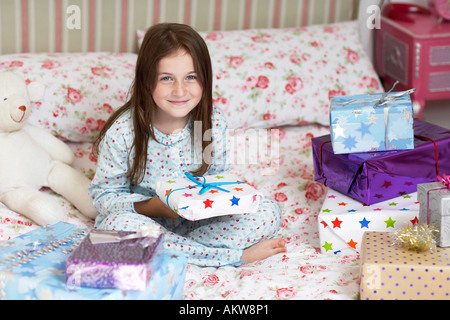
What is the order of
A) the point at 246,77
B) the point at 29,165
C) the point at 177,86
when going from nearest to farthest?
the point at 177,86, the point at 29,165, the point at 246,77

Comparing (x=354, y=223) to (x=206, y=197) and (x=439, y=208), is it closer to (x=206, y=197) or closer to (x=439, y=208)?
(x=439, y=208)

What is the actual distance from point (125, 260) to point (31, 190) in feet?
2.31

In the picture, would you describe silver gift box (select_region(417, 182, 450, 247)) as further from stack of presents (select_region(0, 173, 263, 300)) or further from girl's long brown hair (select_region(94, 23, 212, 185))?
girl's long brown hair (select_region(94, 23, 212, 185))

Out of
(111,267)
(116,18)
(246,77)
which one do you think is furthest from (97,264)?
(116,18)

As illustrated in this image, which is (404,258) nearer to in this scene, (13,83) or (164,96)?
(164,96)

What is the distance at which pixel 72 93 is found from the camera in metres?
2.16

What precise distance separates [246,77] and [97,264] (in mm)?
1227

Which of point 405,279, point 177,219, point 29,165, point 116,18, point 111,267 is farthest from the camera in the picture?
point 116,18

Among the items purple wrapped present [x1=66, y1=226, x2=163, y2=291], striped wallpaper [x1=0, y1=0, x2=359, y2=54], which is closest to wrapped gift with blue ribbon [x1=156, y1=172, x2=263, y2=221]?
purple wrapped present [x1=66, y1=226, x2=163, y2=291]

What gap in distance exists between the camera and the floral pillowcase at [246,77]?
2162 mm

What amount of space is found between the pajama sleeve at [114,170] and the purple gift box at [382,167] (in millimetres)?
546

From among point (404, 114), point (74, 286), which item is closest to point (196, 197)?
point (74, 286)
